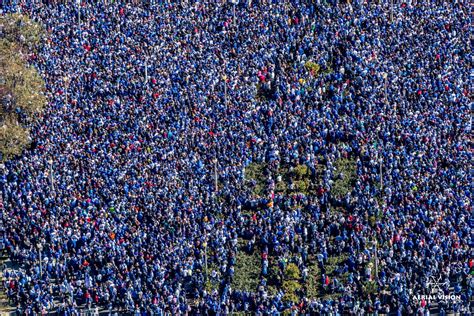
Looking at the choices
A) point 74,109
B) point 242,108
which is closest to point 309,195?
point 242,108

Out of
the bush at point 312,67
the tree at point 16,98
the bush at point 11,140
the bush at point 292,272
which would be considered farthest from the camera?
the bush at point 312,67

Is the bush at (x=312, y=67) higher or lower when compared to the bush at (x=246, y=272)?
higher

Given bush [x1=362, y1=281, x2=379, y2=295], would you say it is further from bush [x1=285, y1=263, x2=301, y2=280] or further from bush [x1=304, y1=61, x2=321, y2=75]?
bush [x1=304, y1=61, x2=321, y2=75]

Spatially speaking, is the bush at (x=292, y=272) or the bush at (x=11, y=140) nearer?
the bush at (x=292, y=272)

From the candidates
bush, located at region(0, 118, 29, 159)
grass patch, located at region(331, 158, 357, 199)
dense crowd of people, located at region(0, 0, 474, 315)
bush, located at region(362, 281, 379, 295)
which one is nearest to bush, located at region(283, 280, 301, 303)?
dense crowd of people, located at region(0, 0, 474, 315)

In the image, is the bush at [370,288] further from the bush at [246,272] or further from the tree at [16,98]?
the tree at [16,98]

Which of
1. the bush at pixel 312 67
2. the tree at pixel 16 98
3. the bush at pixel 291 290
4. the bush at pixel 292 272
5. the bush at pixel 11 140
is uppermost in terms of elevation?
the bush at pixel 312 67

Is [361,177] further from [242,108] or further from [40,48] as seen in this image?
[40,48]

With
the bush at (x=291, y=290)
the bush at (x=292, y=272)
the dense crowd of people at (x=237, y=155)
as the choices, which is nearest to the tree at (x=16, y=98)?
the dense crowd of people at (x=237, y=155)
